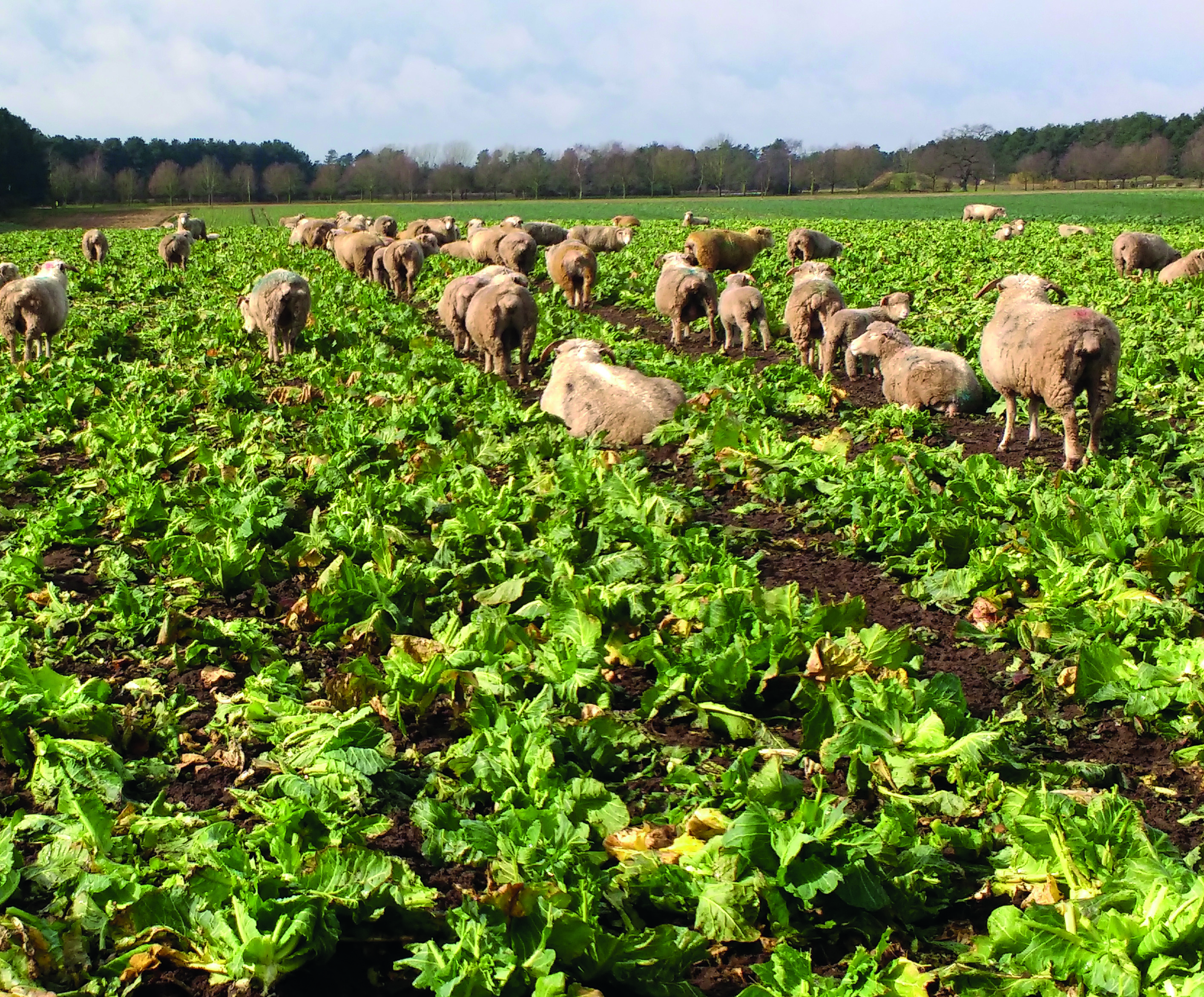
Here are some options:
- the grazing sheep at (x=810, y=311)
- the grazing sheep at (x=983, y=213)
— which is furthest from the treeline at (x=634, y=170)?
the grazing sheep at (x=810, y=311)

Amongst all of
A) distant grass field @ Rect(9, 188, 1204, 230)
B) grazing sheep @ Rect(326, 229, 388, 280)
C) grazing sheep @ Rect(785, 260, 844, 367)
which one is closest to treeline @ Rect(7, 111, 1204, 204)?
distant grass field @ Rect(9, 188, 1204, 230)

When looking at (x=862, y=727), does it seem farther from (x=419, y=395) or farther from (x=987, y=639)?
(x=419, y=395)

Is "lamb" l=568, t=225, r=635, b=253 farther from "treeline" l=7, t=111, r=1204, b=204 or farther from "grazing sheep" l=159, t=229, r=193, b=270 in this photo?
"treeline" l=7, t=111, r=1204, b=204

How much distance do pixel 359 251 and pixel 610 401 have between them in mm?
20382

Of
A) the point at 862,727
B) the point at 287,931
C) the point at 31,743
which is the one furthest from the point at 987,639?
the point at 31,743

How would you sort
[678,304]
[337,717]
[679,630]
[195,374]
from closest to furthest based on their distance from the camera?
1. [337,717]
2. [679,630]
3. [195,374]
4. [678,304]

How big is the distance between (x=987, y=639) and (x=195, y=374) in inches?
487

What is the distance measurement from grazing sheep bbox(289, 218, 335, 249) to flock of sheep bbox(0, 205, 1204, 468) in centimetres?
776

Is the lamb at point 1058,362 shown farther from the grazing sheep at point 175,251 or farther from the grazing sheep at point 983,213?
the grazing sheep at point 983,213

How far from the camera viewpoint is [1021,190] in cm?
9800

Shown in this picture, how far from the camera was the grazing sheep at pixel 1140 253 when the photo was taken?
23.7 meters

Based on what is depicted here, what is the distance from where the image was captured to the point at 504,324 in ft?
45.5

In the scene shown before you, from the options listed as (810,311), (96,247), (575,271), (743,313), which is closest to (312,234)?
(96,247)

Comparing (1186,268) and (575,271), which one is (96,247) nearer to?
(575,271)
